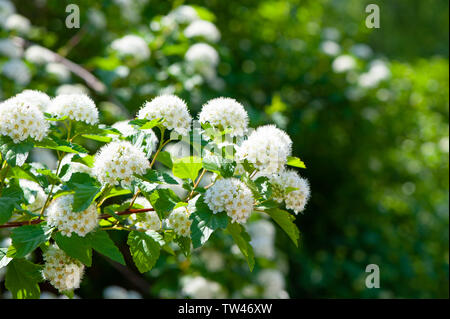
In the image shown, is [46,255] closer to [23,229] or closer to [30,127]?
[23,229]

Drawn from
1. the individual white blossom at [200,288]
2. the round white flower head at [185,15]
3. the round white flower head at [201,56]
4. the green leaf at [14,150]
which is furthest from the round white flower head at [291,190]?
the round white flower head at [185,15]

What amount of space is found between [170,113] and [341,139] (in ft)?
13.2

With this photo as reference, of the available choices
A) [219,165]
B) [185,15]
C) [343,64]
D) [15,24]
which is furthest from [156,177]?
[343,64]

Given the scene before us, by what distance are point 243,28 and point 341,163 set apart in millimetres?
1798

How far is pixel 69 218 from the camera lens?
4.30 ft

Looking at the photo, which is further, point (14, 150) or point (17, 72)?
point (17, 72)

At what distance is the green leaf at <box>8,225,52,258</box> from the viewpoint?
1.28 m

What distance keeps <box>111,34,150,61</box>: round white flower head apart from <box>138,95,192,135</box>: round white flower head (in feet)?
6.35

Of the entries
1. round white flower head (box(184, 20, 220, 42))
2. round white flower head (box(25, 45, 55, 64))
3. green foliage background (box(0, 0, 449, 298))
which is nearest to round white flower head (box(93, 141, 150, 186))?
round white flower head (box(184, 20, 220, 42))

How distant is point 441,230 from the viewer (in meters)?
4.95

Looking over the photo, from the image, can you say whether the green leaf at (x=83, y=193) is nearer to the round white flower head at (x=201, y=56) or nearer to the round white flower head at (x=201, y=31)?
the round white flower head at (x=201, y=56)

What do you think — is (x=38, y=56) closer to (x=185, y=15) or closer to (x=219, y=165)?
(x=185, y=15)

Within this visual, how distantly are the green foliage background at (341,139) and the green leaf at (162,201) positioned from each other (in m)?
2.55

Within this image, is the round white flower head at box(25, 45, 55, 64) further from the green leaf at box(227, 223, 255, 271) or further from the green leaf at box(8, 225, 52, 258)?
the green leaf at box(227, 223, 255, 271)
